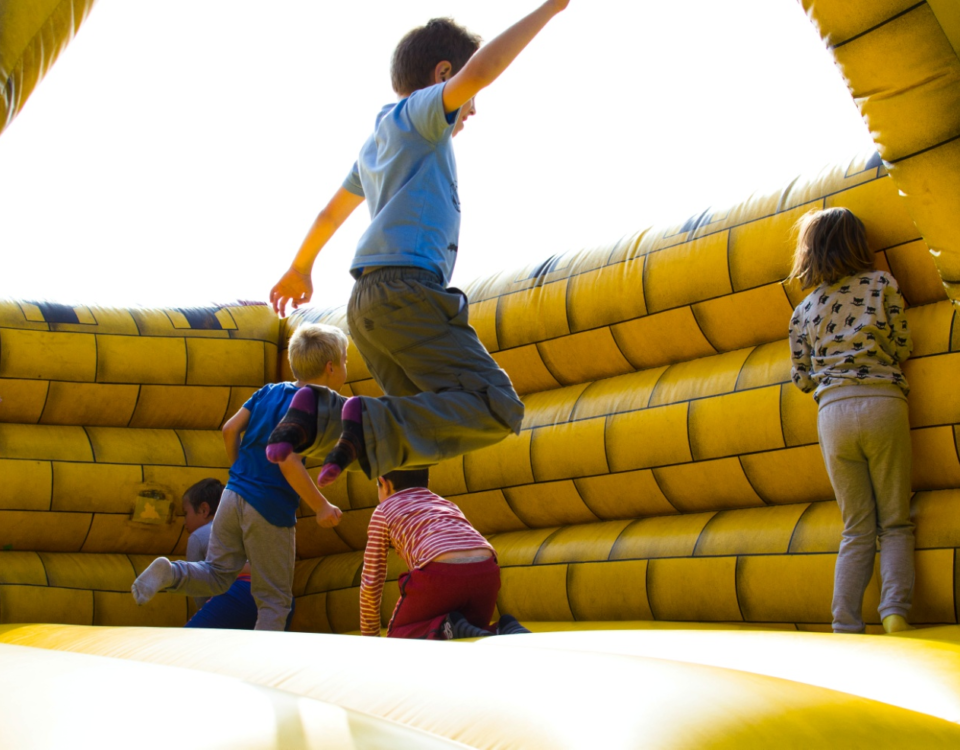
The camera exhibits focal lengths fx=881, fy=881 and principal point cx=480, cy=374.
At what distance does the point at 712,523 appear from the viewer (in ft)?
6.31

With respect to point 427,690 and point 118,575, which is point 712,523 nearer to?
point 427,690

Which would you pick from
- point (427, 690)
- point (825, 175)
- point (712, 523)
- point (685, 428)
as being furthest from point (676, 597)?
point (427, 690)

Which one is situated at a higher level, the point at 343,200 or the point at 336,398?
the point at 343,200

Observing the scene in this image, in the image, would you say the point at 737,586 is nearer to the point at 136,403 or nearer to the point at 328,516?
the point at 328,516

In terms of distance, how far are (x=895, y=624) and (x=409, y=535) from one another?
2.90 ft

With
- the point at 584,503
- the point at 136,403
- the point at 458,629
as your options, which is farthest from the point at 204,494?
the point at 458,629

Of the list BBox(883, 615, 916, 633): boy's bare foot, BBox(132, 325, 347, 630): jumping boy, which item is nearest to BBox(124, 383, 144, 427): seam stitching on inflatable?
BBox(132, 325, 347, 630): jumping boy

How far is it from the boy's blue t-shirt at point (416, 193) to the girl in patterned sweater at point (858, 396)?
80cm

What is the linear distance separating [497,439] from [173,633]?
1.76ft

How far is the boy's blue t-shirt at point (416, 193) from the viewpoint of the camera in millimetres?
1232

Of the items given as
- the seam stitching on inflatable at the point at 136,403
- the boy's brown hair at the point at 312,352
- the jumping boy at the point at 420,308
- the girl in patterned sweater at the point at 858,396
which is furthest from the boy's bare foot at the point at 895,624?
the seam stitching on inflatable at the point at 136,403

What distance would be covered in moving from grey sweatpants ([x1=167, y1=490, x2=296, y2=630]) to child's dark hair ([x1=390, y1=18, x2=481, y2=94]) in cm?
108

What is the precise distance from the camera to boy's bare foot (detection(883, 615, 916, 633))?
1.49m

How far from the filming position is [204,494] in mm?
2535
